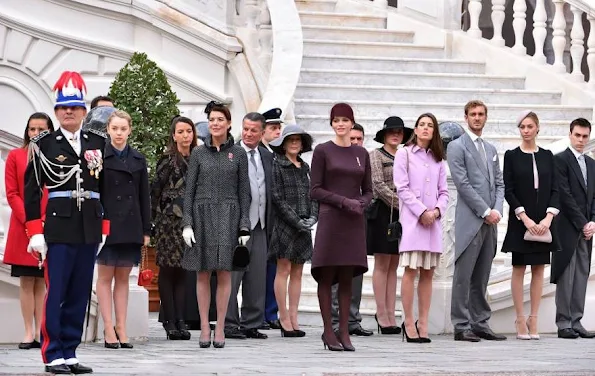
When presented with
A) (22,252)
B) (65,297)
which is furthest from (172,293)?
(65,297)

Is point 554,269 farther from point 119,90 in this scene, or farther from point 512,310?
point 119,90

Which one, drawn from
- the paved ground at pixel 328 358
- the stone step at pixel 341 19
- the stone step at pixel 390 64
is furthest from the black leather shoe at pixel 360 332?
the stone step at pixel 341 19

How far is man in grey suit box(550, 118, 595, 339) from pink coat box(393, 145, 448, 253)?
124 centimetres

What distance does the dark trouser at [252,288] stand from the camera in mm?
12867

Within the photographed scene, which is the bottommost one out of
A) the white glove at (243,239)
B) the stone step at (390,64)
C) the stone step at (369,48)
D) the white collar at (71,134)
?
the white glove at (243,239)

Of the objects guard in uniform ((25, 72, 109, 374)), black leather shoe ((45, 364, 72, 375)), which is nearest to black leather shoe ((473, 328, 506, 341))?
guard in uniform ((25, 72, 109, 374))

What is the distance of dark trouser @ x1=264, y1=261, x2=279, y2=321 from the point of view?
13.8 m

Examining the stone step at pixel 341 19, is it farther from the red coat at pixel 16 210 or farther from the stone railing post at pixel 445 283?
the red coat at pixel 16 210

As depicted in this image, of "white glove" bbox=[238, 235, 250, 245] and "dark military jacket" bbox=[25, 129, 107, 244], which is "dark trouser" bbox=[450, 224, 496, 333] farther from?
"dark military jacket" bbox=[25, 129, 107, 244]

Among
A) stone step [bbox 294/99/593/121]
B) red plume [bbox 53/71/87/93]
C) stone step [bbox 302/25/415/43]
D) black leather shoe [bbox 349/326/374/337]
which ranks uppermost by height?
stone step [bbox 302/25/415/43]

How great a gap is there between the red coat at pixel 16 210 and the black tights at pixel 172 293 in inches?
53.0

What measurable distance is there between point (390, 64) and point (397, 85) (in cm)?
38

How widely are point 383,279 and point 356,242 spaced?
61.4 inches

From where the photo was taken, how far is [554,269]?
1344cm
